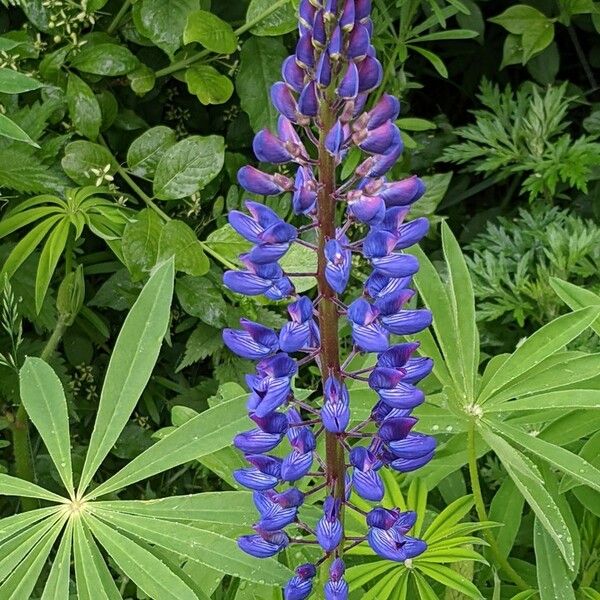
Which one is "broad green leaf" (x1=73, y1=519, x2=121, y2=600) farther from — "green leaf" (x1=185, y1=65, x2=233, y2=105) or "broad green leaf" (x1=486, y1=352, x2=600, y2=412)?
"green leaf" (x1=185, y1=65, x2=233, y2=105)

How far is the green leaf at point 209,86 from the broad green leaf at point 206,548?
42.4 inches

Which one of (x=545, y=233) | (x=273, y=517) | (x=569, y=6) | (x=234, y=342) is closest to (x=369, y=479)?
(x=273, y=517)

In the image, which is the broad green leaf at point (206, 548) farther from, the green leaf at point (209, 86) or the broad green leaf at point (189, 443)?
the green leaf at point (209, 86)

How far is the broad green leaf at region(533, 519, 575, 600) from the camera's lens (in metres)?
1.35

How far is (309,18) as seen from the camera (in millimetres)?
1022

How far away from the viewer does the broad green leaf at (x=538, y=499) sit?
1.20 meters

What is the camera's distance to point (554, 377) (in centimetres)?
135

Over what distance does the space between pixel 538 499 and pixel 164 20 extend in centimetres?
133

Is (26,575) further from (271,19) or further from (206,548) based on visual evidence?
(271,19)

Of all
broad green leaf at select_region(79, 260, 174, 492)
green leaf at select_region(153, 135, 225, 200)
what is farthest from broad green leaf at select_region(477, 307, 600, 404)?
green leaf at select_region(153, 135, 225, 200)

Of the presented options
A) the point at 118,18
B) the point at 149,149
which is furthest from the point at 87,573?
the point at 118,18

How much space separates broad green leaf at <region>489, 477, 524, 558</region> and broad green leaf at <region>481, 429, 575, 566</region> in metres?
0.26

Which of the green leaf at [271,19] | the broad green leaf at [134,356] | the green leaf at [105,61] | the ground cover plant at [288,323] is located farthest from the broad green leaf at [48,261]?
the green leaf at [271,19]

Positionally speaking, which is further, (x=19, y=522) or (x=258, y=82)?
(x=258, y=82)
